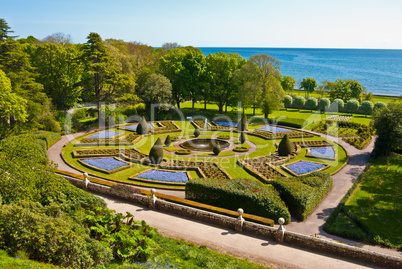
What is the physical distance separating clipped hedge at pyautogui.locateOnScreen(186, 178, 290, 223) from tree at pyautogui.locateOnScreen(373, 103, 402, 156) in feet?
64.7

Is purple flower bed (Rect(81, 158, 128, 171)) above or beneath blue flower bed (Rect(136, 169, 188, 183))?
above

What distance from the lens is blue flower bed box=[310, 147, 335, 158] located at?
33.9 metres

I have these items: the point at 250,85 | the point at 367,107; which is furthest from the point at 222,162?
the point at 367,107

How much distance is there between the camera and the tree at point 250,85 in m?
51.6

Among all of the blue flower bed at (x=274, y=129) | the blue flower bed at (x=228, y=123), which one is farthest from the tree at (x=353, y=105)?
the blue flower bed at (x=228, y=123)

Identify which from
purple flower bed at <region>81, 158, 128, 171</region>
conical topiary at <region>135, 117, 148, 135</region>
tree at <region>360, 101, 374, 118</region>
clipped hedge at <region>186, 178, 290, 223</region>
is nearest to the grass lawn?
clipped hedge at <region>186, 178, 290, 223</region>

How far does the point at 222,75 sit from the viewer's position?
55438 mm

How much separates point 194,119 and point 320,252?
3882 centimetres

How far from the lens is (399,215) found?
2064cm

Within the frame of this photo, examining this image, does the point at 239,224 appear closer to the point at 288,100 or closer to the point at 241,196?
the point at 241,196

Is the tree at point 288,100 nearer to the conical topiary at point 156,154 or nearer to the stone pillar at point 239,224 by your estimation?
the conical topiary at point 156,154

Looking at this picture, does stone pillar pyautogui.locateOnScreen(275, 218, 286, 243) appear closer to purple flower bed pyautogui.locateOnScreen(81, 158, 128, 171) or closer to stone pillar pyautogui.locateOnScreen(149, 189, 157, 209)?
stone pillar pyautogui.locateOnScreen(149, 189, 157, 209)

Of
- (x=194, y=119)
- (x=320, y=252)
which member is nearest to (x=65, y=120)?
(x=194, y=119)

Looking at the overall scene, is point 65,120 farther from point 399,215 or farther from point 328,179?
point 399,215
